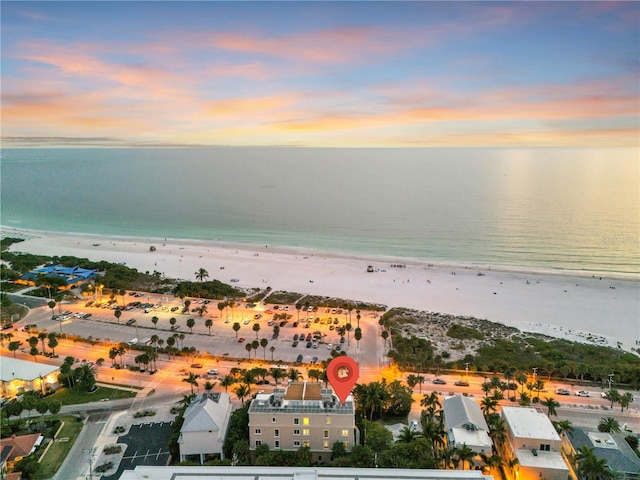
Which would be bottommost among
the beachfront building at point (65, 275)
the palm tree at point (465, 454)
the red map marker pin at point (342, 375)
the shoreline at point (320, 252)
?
the palm tree at point (465, 454)

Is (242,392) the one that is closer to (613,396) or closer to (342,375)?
(342,375)

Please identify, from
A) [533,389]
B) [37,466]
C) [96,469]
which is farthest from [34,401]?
[533,389]

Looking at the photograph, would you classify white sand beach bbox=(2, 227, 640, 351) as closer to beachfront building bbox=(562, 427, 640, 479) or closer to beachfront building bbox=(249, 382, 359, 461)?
beachfront building bbox=(562, 427, 640, 479)

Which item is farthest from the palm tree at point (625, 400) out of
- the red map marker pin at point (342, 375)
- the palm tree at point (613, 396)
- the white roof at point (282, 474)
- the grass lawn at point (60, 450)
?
the grass lawn at point (60, 450)

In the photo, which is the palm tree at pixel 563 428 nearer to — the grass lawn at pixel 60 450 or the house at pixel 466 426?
the house at pixel 466 426

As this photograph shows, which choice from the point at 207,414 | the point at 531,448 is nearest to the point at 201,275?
the point at 207,414

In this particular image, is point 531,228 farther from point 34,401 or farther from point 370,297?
point 34,401
